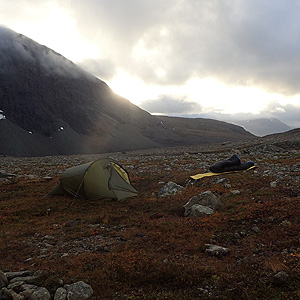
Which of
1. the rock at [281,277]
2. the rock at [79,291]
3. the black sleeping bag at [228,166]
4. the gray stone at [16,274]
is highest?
the black sleeping bag at [228,166]

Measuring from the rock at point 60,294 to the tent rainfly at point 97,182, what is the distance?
1060 centimetres

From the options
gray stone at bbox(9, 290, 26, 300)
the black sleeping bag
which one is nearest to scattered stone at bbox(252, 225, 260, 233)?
gray stone at bbox(9, 290, 26, 300)

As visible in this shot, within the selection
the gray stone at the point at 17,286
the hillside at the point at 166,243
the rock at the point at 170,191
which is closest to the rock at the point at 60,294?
the hillside at the point at 166,243

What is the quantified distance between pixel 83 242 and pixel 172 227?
12.2ft

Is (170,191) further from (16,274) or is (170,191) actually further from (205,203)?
(16,274)

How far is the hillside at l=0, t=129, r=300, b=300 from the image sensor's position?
224 inches

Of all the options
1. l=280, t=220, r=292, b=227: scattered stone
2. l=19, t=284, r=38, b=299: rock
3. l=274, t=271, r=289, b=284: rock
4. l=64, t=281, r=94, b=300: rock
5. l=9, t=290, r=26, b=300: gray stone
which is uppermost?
l=280, t=220, r=292, b=227: scattered stone

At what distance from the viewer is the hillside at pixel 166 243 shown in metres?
5.69

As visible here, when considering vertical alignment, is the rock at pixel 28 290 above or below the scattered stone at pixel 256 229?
below

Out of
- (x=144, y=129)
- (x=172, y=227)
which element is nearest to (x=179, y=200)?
(x=172, y=227)

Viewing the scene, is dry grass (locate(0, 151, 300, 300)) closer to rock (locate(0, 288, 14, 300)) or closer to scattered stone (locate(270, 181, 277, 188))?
scattered stone (locate(270, 181, 277, 188))

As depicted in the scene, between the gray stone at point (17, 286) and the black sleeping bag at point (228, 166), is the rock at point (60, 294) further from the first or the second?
the black sleeping bag at point (228, 166)

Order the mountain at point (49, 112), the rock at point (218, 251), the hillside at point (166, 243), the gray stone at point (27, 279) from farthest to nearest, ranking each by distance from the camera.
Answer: the mountain at point (49, 112)
the rock at point (218, 251)
the gray stone at point (27, 279)
the hillside at point (166, 243)

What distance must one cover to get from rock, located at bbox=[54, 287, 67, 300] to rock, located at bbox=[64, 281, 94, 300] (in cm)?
9
